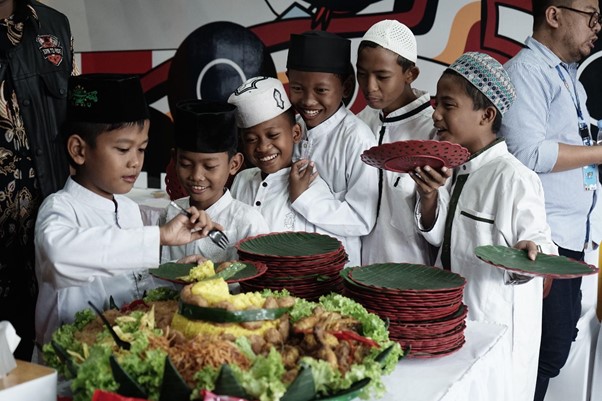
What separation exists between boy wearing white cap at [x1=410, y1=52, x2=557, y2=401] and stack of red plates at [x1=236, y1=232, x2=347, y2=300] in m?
0.50

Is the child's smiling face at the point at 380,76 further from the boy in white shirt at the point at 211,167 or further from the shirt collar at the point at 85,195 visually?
the shirt collar at the point at 85,195

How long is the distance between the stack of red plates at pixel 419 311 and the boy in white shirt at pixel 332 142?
2.84ft

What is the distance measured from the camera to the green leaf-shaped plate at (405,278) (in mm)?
1869

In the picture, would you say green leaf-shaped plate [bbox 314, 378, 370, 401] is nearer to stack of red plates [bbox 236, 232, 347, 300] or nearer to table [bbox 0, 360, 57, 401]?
table [bbox 0, 360, 57, 401]

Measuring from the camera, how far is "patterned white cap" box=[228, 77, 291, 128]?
2.63 metres

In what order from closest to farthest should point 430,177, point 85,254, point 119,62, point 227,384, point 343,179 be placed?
point 227,384 < point 85,254 < point 430,177 < point 343,179 < point 119,62

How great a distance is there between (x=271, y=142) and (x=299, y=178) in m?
0.18

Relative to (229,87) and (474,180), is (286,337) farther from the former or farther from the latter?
(229,87)

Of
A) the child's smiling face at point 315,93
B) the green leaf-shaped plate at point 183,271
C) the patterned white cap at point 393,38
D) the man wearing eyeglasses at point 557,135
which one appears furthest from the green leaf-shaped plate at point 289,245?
the man wearing eyeglasses at point 557,135

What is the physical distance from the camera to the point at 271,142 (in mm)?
2715

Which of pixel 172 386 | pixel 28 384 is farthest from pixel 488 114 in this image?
pixel 28 384

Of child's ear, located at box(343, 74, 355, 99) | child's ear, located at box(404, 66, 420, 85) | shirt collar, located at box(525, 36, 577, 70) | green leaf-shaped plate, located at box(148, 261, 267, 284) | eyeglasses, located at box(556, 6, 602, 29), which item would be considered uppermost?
eyeglasses, located at box(556, 6, 602, 29)

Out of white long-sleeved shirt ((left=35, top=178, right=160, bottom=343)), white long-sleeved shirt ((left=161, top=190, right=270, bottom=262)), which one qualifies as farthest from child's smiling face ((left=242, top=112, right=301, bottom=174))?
white long-sleeved shirt ((left=35, top=178, right=160, bottom=343))

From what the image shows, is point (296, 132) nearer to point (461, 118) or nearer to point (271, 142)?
point (271, 142)
